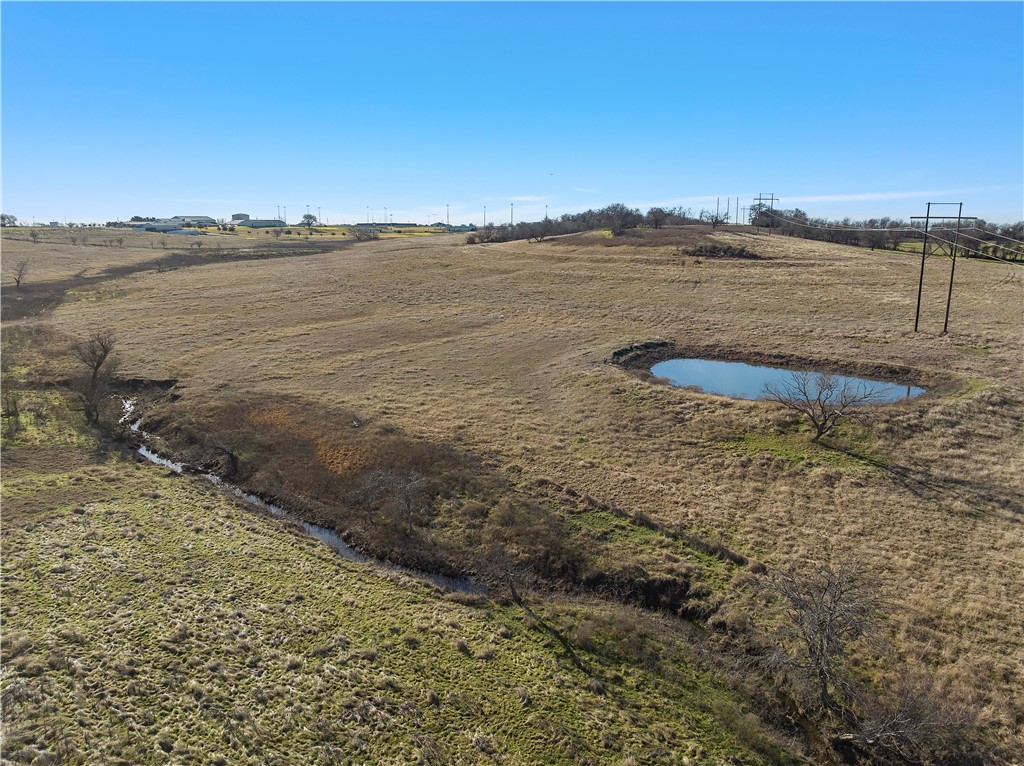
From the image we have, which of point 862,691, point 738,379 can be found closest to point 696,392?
point 738,379

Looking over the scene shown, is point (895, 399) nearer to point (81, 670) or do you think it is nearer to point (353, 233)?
point (81, 670)

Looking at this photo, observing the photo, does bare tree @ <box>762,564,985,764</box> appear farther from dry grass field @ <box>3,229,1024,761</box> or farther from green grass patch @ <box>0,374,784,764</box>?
green grass patch @ <box>0,374,784,764</box>

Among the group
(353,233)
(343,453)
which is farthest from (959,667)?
(353,233)

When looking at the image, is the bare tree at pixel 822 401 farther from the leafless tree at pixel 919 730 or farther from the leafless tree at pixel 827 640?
the leafless tree at pixel 919 730

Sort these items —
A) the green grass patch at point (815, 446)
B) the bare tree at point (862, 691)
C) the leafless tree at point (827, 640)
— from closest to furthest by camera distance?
the bare tree at point (862, 691) → the leafless tree at point (827, 640) → the green grass patch at point (815, 446)

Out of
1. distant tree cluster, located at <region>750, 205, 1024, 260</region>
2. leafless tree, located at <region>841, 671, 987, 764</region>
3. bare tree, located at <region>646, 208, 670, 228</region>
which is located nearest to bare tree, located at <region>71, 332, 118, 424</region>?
leafless tree, located at <region>841, 671, 987, 764</region>

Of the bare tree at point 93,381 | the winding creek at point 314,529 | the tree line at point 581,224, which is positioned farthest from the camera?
the tree line at point 581,224

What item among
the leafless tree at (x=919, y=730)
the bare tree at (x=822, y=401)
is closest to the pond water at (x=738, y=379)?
the bare tree at (x=822, y=401)

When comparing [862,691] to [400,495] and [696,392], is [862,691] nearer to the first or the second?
[400,495]
